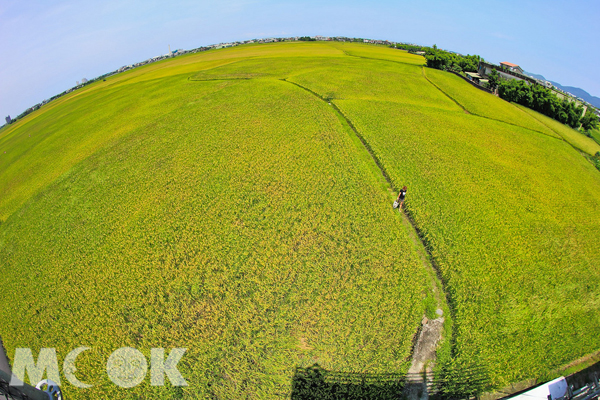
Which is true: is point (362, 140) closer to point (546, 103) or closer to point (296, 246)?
point (296, 246)

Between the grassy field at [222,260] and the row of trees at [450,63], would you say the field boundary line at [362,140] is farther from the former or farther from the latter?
the row of trees at [450,63]

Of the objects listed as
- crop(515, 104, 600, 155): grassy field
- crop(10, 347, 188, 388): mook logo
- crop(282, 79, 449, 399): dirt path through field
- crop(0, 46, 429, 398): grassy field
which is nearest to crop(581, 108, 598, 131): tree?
crop(515, 104, 600, 155): grassy field

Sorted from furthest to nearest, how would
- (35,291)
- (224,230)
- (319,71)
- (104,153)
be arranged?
(319,71), (104,153), (224,230), (35,291)

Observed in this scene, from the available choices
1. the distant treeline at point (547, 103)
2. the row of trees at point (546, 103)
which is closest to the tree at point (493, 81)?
the row of trees at point (546, 103)

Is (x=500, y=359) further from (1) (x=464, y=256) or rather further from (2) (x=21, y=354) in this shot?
(2) (x=21, y=354)

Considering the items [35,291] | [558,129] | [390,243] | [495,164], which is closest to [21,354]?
[35,291]

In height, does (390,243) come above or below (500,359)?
above
